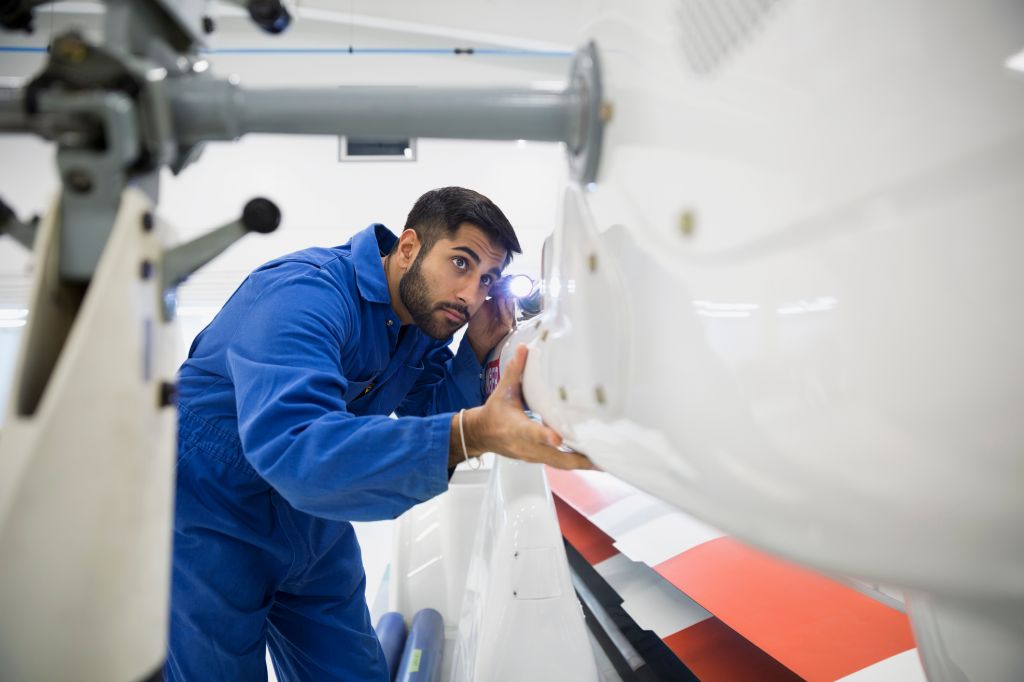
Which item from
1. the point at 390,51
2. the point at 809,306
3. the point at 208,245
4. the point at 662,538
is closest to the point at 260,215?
the point at 208,245

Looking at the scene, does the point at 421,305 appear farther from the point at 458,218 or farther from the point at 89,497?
the point at 89,497

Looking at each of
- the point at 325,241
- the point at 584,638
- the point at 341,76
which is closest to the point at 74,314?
the point at 584,638

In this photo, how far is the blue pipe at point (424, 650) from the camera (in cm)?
160

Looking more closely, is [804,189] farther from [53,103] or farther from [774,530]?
[53,103]

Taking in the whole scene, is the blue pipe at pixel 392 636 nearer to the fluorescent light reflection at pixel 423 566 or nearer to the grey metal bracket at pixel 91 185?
the fluorescent light reflection at pixel 423 566

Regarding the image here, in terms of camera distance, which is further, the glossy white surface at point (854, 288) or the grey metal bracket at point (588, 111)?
the grey metal bracket at point (588, 111)

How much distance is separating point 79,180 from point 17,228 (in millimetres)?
78

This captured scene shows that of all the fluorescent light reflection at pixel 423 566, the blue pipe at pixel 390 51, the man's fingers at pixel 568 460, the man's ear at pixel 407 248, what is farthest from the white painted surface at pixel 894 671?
the blue pipe at pixel 390 51

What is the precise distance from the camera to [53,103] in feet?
1.37

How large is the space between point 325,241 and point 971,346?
14.3 feet

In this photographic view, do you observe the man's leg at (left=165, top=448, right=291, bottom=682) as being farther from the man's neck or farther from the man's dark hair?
the man's dark hair

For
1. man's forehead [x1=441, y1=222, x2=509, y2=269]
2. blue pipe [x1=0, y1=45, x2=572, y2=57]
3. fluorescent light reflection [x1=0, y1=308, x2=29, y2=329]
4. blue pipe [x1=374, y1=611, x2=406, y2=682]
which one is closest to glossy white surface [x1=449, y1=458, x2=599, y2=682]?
man's forehead [x1=441, y1=222, x2=509, y2=269]

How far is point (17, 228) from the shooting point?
46 centimetres

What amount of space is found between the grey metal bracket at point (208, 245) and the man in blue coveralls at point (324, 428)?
0.86 ft
